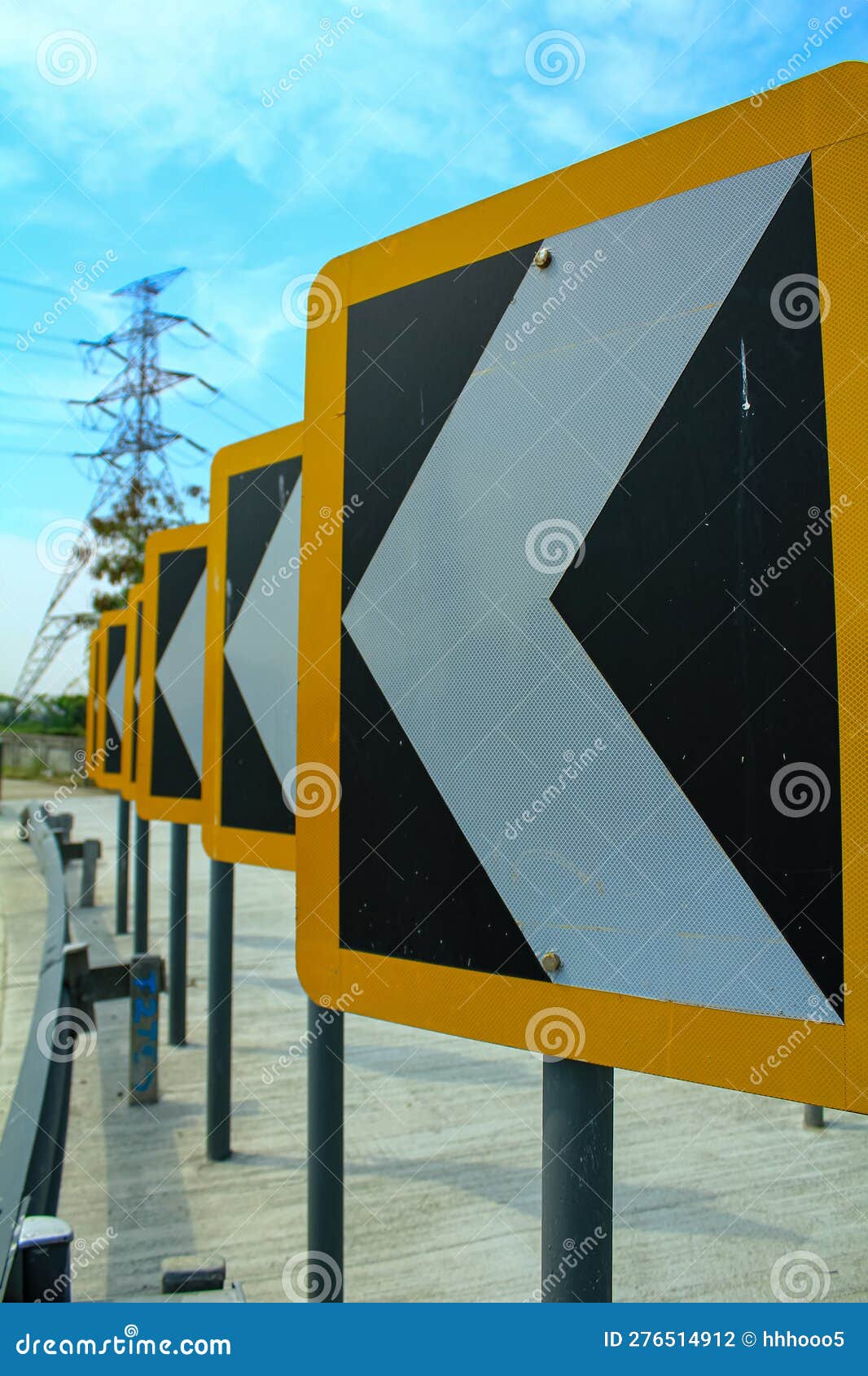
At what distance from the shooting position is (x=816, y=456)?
1.13 metres

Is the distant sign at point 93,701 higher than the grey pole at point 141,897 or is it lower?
higher

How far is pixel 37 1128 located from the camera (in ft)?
7.48

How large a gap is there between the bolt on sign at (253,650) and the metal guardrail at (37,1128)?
824mm

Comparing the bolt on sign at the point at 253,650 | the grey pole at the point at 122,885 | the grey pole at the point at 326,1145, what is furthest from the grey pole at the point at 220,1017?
the grey pole at the point at 122,885

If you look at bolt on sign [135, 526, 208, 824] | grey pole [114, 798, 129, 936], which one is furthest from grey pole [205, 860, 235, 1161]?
grey pole [114, 798, 129, 936]

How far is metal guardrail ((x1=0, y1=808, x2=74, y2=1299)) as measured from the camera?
71.3 inches

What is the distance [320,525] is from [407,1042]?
17.5 ft

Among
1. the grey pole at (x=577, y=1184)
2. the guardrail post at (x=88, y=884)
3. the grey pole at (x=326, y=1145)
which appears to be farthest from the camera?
the guardrail post at (x=88, y=884)

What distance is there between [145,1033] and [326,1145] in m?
2.82

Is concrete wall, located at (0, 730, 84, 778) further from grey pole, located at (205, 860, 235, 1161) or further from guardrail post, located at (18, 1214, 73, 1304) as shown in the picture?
guardrail post, located at (18, 1214, 73, 1304)

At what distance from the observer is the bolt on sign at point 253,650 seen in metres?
3.80

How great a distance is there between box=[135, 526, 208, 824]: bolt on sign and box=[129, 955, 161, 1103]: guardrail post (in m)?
0.80

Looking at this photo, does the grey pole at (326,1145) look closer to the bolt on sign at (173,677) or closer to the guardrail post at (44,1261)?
the guardrail post at (44,1261)

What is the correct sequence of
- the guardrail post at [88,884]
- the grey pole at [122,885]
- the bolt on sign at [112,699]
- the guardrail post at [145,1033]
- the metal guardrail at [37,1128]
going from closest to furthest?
1. the metal guardrail at [37,1128]
2. the guardrail post at [145,1033]
3. the bolt on sign at [112,699]
4. the grey pole at [122,885]
5. the guardrail post at [88,884]
